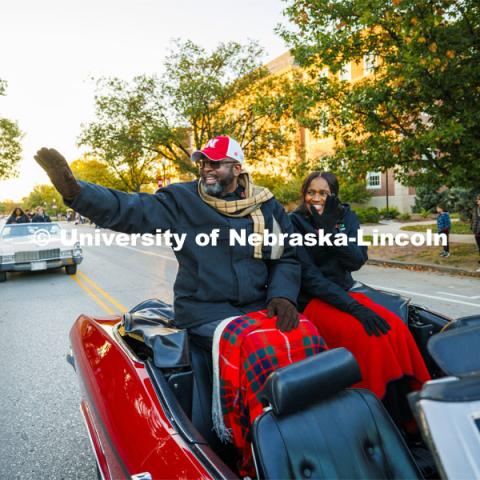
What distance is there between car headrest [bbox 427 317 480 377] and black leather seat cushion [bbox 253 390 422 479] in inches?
17.9

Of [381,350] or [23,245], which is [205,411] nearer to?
[381,350]

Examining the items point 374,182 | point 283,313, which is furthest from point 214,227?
point 374,182

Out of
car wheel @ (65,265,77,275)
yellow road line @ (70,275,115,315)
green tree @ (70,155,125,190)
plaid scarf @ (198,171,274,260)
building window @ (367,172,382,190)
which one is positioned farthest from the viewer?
green tree @ (70,155,125,190)

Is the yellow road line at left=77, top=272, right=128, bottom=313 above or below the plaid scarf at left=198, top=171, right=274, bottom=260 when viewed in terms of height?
below

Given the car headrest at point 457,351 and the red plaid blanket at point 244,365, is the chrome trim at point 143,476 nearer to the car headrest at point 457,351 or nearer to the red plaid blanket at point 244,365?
the red plaid blanket at point 244,365

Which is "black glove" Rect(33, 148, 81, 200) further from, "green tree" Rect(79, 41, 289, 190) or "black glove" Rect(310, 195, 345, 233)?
"green tree" Rect(79, 41, 289, 190)

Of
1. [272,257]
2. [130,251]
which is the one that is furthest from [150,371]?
[130,251]

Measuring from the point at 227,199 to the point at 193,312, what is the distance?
0.76m

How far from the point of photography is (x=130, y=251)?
16969 mm

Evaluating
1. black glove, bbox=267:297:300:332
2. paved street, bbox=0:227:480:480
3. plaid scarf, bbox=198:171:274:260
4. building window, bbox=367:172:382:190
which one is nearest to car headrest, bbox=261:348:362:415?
black glove, bbox=267:297:300:332

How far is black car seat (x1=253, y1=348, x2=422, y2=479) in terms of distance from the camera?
1472mm

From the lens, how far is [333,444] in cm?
154

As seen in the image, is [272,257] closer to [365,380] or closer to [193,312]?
[193,312]

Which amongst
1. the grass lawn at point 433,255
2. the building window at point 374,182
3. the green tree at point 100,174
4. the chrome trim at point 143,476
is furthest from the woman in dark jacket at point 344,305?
the green tree at point 100,174
